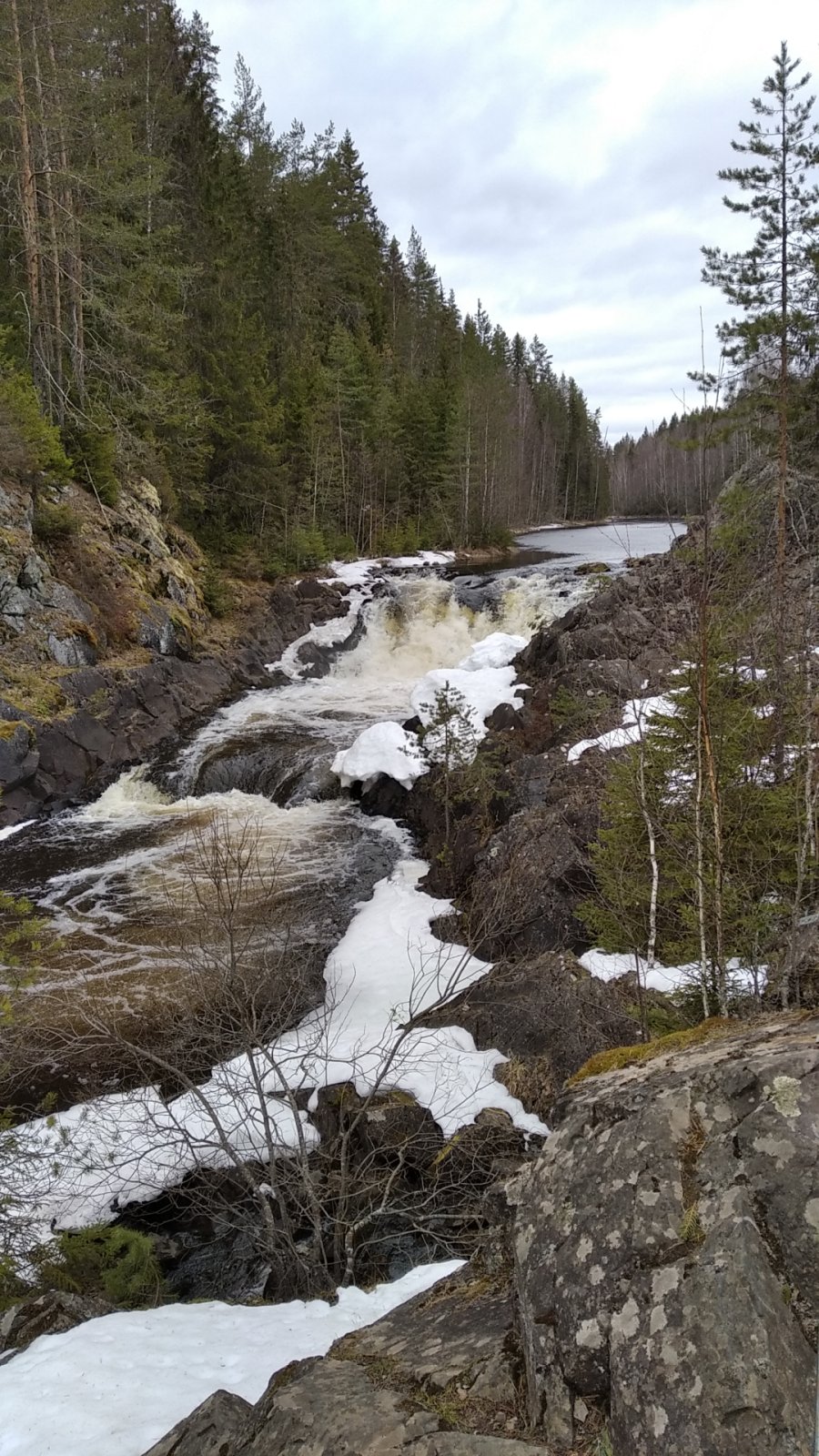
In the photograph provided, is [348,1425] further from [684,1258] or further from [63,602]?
[63,602]

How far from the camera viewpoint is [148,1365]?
147 inches

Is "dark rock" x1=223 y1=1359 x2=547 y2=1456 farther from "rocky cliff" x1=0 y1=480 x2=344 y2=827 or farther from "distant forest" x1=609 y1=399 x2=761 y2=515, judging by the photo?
"rocky cliff" x1=0 y1=480 x2=344 y2=827

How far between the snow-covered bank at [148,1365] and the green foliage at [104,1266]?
1041 mm

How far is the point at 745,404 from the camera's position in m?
11.7

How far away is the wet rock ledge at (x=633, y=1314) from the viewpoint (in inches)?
67.8

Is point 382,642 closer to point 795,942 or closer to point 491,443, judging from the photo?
point 795,942

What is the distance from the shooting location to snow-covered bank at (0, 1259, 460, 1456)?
125 inches

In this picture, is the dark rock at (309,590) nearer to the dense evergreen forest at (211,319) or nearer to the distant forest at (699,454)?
the dense evergreen forest at (211,319)

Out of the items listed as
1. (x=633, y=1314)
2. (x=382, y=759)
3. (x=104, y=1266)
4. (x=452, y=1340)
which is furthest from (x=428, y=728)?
(x=633, y=1314)

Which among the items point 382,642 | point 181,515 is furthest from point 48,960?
point 181,515

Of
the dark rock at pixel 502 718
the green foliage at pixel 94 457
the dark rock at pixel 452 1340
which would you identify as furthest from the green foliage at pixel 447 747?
the green foliage at pixel 94 457

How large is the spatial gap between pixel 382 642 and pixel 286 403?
13.5 m

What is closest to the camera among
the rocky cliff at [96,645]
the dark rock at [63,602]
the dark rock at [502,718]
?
the rocky cliff at [96,645]

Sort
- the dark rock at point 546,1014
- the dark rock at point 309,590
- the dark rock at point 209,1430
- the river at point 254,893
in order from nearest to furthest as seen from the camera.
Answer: the dark rock at point 209,1430 < the dark rock at point 546,1014 < the river at point 254,893 < the dark rock at point 309,590
